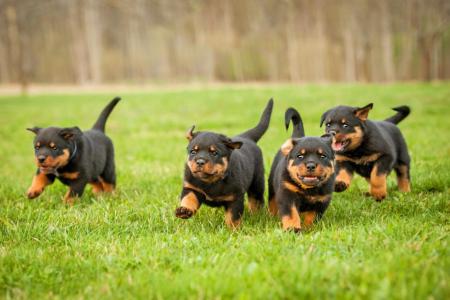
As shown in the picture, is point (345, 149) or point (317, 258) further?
point (345, 149)

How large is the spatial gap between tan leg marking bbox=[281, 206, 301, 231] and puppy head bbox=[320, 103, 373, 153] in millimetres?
1290

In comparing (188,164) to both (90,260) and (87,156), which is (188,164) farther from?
(87,156)

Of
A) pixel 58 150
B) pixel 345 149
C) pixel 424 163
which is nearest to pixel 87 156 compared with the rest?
pixel 58 150

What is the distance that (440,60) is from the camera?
37594 millimetres

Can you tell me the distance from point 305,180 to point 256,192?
1244 mm

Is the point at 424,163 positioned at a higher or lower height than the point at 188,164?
lower

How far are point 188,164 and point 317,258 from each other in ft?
5.34

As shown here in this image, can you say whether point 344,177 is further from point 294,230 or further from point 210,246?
point 210,246

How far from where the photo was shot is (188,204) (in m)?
4.32

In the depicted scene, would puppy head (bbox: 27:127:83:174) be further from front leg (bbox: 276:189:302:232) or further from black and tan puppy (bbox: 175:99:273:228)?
front leg (bbox: 276:189:302:232)

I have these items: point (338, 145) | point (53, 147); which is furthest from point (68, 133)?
point (338, 145)

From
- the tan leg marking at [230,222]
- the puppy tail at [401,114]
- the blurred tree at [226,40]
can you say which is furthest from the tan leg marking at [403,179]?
the blurred tree at [226,40]

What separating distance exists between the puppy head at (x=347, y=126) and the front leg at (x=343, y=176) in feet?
0.55

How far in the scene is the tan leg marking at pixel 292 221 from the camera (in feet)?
13.3
